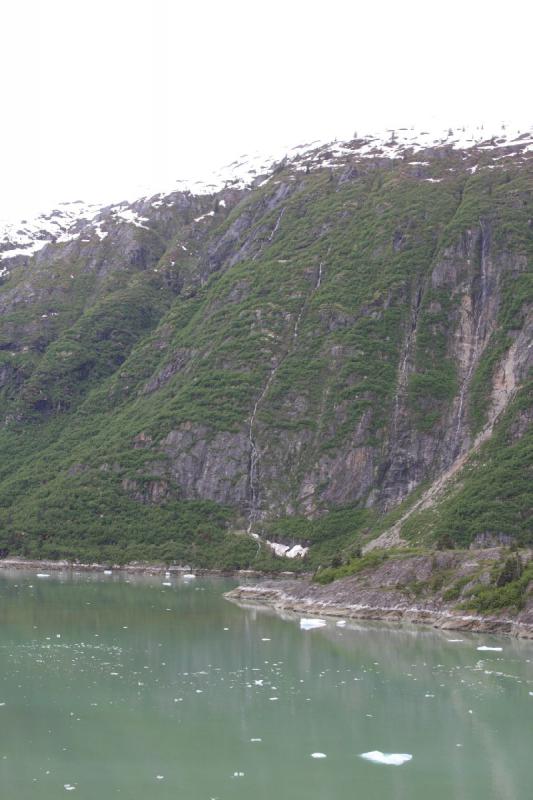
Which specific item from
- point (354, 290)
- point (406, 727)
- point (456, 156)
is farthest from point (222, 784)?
point (456, 156)

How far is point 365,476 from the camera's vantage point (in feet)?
458

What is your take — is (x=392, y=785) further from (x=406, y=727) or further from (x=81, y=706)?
(x=81, y=706)

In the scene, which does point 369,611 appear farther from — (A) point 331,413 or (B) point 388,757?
(A) point 331,413

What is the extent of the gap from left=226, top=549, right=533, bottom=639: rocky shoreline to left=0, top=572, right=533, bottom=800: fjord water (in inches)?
87.2

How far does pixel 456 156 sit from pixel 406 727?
590 ft

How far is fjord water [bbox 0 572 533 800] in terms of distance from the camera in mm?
27609

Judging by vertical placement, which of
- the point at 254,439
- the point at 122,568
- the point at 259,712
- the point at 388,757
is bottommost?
the point at 122,568

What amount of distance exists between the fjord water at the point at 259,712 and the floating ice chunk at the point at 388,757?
294 millimetres

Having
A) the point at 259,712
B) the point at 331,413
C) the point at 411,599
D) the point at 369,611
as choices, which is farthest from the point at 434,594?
the point at 331,413

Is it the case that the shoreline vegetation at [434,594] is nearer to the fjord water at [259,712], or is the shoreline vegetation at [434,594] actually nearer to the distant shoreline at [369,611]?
the distant shoreline at [369,611]

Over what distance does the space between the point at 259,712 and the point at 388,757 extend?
314 inches

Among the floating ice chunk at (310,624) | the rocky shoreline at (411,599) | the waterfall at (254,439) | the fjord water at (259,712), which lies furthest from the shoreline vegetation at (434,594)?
the waterfall at (254,439)

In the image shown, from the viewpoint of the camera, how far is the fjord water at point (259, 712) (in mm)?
27609

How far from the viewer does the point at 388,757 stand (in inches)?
1163
